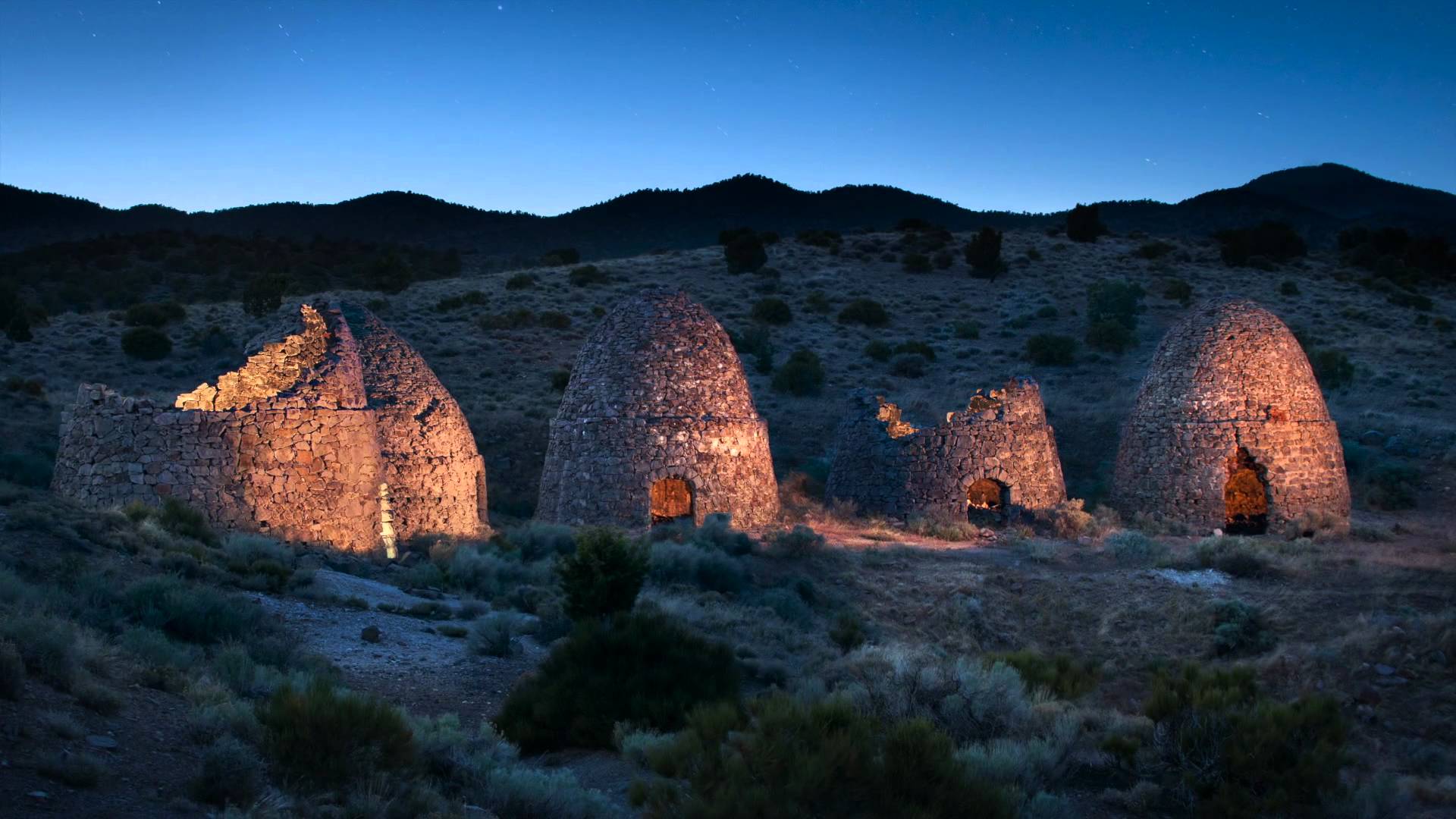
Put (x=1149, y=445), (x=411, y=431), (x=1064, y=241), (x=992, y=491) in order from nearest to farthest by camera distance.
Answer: (x=411, y=431), (x=1149, y=445), (x=992, y=491), (x=1064, y=241)

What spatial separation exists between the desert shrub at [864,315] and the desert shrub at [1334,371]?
514 inches

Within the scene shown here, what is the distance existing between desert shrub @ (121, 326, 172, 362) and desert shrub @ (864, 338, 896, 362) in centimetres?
1958

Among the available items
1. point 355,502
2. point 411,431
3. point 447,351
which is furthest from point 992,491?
point 447,351

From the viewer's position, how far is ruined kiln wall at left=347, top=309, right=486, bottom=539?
49.8ft

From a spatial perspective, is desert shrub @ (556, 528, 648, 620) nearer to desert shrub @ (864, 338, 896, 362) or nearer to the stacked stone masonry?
the stacked stone masonry

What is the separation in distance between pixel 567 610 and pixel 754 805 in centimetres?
559

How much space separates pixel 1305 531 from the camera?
1900cm

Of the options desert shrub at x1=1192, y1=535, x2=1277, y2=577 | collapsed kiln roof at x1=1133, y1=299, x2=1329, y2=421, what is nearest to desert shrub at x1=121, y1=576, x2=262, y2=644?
desert shrub at x1=1192, y1=535, x2=1277, y2=577

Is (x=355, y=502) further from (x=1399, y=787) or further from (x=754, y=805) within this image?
(x=1399, y=787)

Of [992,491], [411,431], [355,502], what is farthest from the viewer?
[992,491]

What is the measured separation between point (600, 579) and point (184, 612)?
3.45 m

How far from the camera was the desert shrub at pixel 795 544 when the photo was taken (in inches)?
607

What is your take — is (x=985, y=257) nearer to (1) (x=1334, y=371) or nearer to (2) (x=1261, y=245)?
(2) (x=1261, y=245)

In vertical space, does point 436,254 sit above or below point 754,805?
above
